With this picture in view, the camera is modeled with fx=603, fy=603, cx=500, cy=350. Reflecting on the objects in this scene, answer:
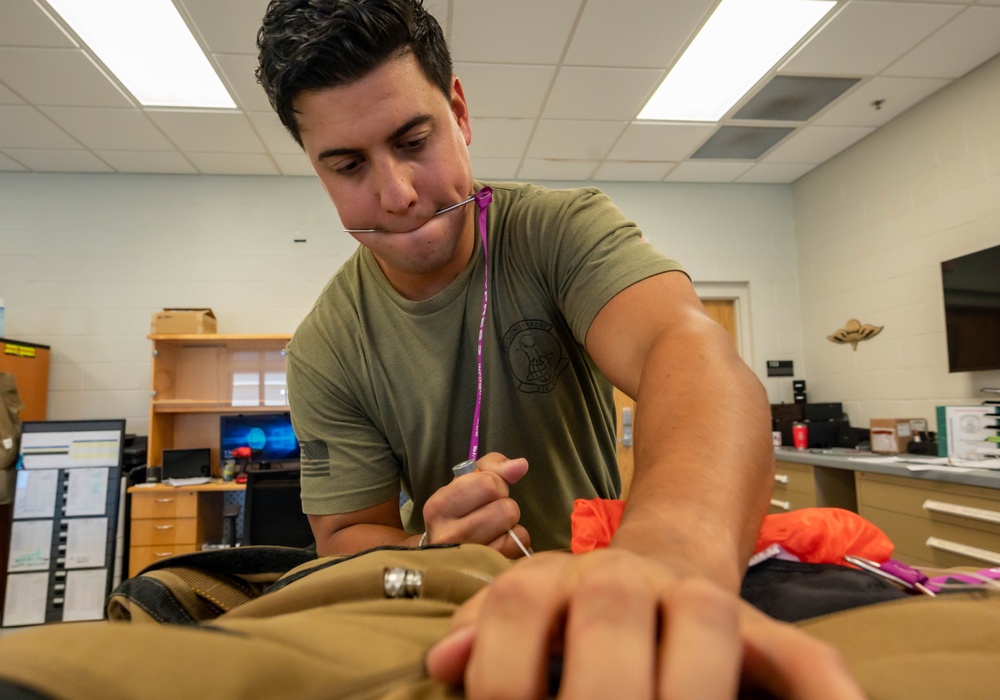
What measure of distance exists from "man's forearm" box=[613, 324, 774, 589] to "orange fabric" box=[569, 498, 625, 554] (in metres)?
0.08

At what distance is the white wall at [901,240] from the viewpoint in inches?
127

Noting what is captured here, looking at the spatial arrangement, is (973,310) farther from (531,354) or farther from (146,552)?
(146,552)

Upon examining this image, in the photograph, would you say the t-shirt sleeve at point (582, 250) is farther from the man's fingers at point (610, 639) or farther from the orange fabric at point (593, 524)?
the man's fingers at point (610, 639)

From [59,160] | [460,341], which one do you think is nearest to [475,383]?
[460,341]

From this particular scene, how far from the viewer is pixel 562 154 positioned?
4352 mm

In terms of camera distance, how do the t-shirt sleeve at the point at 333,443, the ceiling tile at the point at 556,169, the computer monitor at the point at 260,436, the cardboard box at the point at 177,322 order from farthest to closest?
the ceiling tile at the point at 556,169 → the computer monitor at the point at 260,436 → the cardboard box at the point at 177,322 → the t-shirt sleeve at the point at 333,443

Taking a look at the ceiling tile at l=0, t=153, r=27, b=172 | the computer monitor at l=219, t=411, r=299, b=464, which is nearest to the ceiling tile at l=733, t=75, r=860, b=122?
the computer monitor at l=219, t=411, r=299, b=464

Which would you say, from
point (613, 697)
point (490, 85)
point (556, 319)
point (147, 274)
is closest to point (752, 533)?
point (613, 697)

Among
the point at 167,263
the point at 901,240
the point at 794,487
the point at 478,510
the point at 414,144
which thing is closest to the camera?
the point at 478,510

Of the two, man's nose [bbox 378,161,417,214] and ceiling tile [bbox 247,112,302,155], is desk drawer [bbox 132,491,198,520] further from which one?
man's nose [bbox 378,161,417,214]

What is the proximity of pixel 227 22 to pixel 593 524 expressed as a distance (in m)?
3.09

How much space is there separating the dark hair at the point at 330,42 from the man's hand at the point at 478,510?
2.15 feet

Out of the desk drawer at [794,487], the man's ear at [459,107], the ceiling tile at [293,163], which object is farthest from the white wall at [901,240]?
the ceiling tile at [293,163]

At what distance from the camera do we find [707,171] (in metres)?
4.65
